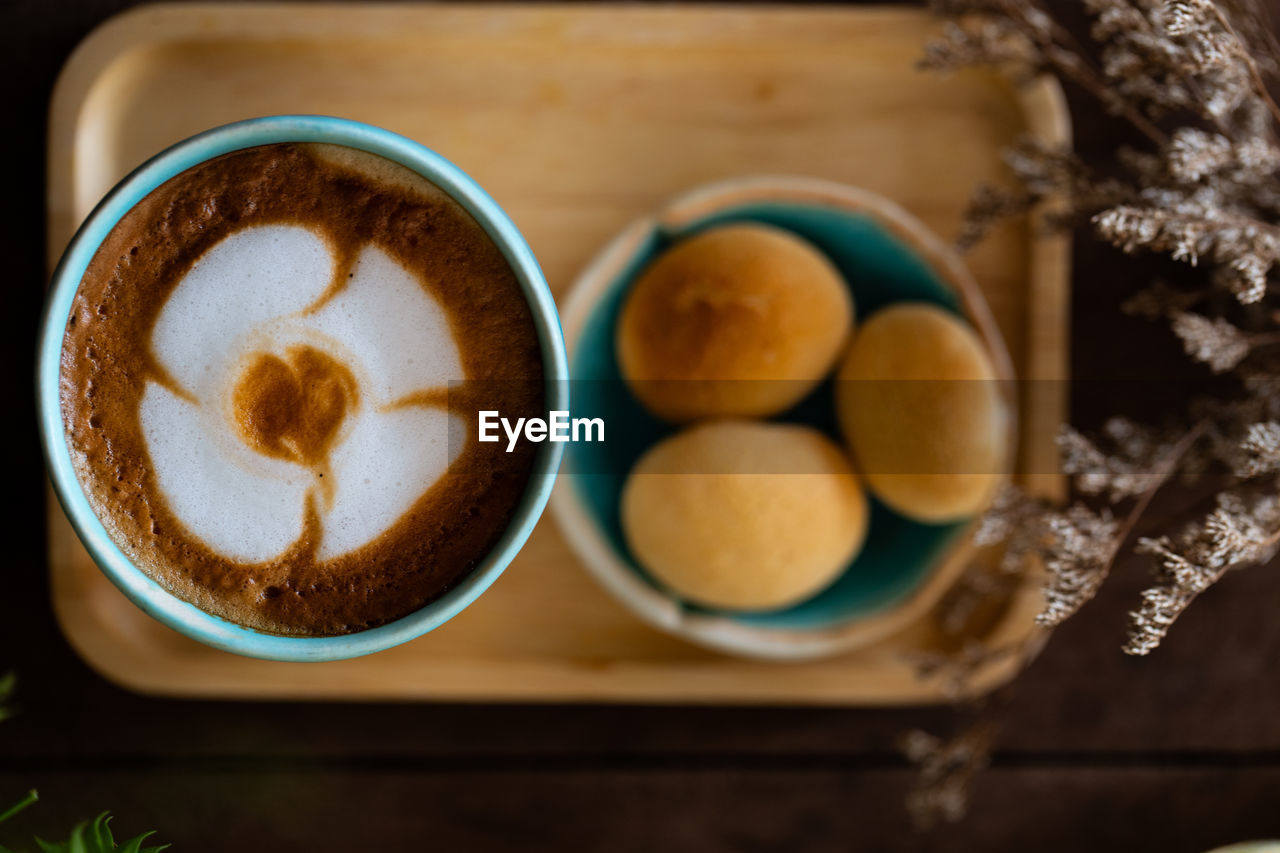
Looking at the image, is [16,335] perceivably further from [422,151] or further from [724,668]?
[724,668]

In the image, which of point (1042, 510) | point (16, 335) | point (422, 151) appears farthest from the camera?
point (16, 335)

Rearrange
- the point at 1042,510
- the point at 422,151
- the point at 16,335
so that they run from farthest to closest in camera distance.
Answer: the point at 16,335
the point at 1042,510
the point at 422,151

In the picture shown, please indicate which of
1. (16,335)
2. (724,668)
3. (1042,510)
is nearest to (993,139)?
(1042,510)

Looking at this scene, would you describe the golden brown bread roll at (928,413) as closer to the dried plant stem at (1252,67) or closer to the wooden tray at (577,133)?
the wooden tray at (577,133)

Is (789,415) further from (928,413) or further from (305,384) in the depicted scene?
(305,384)

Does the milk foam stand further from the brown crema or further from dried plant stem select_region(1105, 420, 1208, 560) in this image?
dried plant stem select_region(1105, 420, 1208, 560)


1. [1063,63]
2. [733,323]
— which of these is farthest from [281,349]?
[1063,63]
